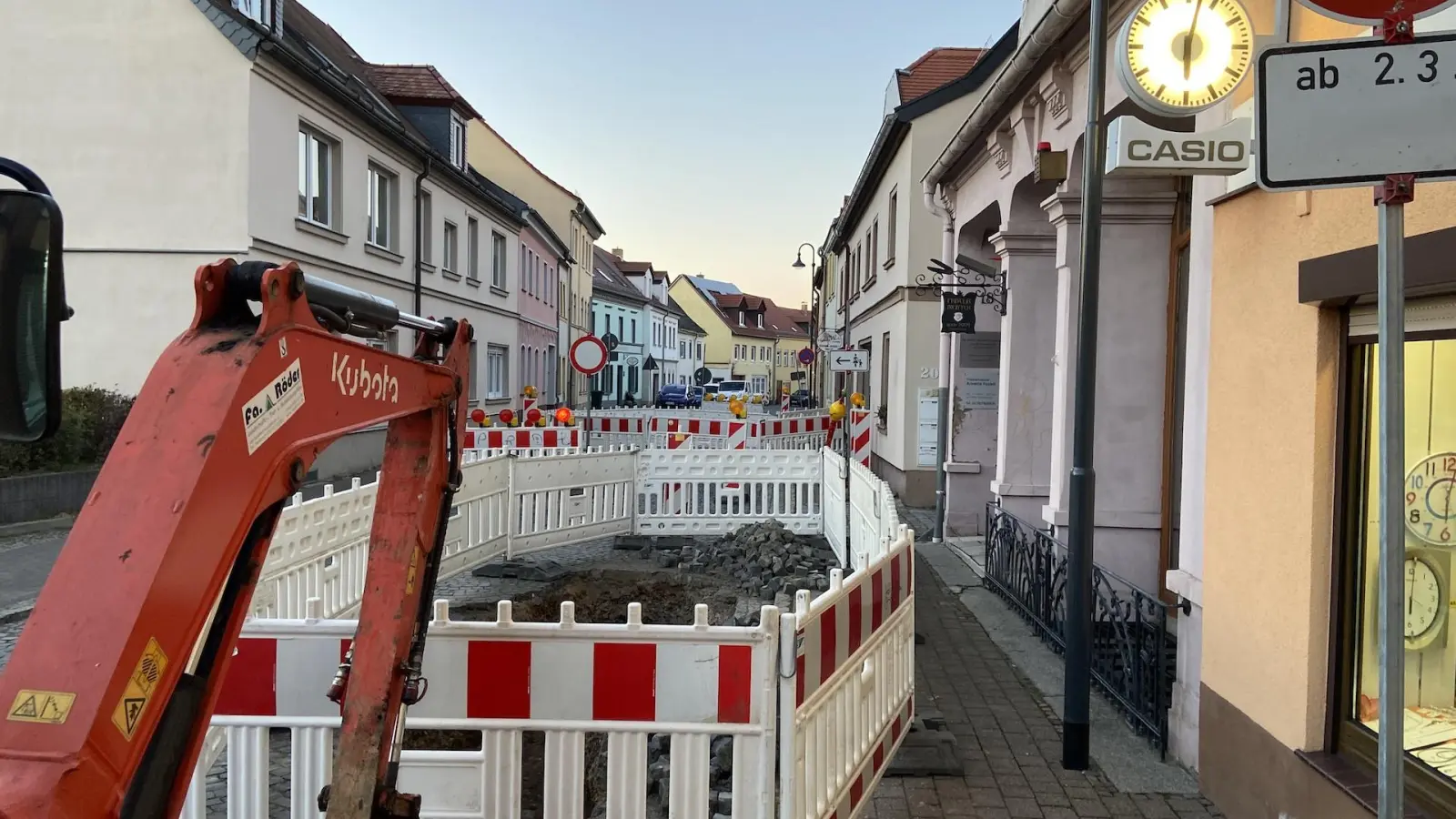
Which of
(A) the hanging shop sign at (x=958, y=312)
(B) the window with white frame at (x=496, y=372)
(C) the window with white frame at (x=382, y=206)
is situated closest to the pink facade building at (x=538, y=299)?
(B) the window with white frame at (x=496, y=372)

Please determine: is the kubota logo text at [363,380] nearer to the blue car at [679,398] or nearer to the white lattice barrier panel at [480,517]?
the white lattice barrier panel at [480,517]

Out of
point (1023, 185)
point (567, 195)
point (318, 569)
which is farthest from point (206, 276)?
point (567, 195)

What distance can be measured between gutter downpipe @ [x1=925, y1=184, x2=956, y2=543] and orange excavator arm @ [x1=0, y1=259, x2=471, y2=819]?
1073 centimetres

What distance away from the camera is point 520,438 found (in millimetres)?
16719

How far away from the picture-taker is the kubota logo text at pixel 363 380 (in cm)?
229

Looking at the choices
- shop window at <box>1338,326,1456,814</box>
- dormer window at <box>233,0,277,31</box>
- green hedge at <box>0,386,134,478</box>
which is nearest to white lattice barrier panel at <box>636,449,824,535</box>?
green hedge at <box>0,386,134,478</box>

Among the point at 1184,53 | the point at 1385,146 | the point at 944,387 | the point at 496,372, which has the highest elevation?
the point at 1184,53

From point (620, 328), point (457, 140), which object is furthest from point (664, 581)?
point (620, 328)

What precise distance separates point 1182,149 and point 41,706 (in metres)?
4.65

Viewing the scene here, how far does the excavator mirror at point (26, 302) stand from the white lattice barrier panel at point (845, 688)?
2.24 metres

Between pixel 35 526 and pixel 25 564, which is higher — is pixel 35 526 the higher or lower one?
the higher one

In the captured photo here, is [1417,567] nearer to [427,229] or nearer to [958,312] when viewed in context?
[958,312]

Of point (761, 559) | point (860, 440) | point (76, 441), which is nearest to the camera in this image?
point (761, 559)

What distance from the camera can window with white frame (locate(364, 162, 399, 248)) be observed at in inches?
826
